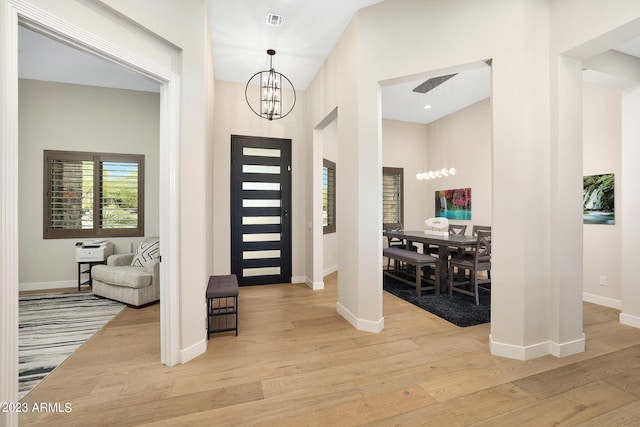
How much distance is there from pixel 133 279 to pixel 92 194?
2.12 meters

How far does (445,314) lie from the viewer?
3379 millimetres

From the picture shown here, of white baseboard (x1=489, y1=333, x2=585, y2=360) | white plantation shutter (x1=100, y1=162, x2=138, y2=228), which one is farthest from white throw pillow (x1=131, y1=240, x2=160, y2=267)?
white baseboard (x1=489, y1=333, x2=585, y2=360)

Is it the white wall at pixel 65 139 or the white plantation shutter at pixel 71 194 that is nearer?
the white wall at pixel 65 139

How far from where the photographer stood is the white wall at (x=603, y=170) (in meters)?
3.53

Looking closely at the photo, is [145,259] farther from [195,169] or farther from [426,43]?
[426,43]

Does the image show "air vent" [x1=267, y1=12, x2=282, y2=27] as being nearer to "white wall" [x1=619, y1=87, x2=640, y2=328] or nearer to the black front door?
the black front door

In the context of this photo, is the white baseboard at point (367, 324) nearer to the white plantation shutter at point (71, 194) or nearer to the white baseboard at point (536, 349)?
the white baseboard at point (536, 349)

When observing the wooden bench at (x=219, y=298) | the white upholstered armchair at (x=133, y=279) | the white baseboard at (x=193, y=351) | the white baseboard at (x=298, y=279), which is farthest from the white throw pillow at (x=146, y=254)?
the white baseboard at (x=298, y=279)

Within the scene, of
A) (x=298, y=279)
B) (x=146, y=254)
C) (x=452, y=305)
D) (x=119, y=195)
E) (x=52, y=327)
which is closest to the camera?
(x=52, y=327)

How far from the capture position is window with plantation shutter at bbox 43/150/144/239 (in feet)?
14.6

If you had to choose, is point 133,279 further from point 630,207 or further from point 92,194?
point 630,207

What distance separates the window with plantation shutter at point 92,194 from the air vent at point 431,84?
5059 millimetres

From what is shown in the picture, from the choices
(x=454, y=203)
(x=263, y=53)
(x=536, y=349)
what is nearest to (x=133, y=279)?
(x=263, y=53)

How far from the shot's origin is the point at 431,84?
4.63 m
